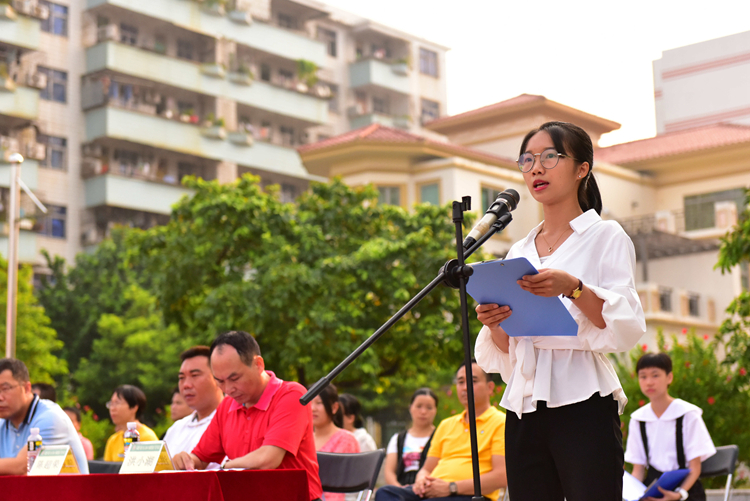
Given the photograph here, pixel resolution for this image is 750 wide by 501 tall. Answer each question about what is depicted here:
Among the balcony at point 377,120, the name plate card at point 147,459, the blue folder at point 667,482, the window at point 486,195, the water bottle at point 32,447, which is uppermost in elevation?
the balcony at point 377,120

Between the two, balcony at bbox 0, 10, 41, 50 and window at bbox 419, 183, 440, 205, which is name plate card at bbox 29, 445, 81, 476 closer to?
window at bbox 419, 183, 440, 205

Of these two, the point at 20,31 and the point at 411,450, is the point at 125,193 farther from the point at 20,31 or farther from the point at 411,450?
the point at 411,450

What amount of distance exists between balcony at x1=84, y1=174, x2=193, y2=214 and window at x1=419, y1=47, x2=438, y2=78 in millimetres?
15759

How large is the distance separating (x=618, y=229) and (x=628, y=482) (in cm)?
361

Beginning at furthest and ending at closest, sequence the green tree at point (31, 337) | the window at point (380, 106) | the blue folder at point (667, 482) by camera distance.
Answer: the window at point (380, 106), the green tree at point (31, 337), the blue folder at point (667, 482)

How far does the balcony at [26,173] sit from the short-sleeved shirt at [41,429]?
1032 inches

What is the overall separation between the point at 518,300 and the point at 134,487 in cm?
150

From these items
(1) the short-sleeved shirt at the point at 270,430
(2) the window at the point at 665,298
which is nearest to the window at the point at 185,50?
(2) the window at the point at 665,298

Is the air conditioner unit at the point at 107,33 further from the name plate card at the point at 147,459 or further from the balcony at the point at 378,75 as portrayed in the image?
the name plate card at the point at 147,459

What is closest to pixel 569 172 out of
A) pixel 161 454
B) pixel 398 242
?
pixel 161 454

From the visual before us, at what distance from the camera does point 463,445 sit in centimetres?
634

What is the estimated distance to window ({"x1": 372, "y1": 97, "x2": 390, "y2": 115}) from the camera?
43500mm

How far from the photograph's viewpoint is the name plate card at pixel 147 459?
3.59 meters

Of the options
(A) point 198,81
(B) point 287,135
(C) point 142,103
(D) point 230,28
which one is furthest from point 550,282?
(B) point 287,135
